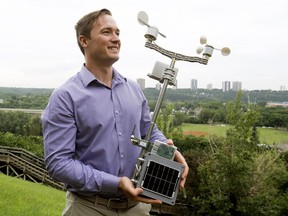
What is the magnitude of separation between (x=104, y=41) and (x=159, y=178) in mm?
783

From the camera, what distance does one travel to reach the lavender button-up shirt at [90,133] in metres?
2.14

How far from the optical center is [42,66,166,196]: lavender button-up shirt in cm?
214

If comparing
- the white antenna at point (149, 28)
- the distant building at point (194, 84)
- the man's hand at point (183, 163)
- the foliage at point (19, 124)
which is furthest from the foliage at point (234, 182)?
the distant building at point (194, 84)

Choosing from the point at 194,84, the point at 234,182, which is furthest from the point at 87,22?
the point at 194,84

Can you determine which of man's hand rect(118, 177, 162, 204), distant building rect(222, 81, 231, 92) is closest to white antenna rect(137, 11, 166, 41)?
man's hand rect(118, 177, 162, 204)

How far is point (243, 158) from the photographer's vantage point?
17609 millimetres

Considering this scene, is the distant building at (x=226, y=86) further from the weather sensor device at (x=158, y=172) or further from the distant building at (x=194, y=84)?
the weather sensor device at (x=158, y=172)

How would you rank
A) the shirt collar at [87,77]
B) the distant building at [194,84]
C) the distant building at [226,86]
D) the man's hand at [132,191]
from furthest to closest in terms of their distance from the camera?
1. the distant building at [194,84]
2. the distant building at [226,86]
3. the shirt collar at [87,77]
4. the man's hand at [132,191]

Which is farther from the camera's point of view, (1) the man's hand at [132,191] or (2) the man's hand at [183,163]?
(2) the man's hand at [183,163]

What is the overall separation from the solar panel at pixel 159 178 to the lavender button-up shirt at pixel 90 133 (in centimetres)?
18

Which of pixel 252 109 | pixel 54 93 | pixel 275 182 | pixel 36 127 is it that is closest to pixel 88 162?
pixel 54 93

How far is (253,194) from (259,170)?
1278mm

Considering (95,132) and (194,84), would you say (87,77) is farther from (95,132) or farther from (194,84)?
(194,84)

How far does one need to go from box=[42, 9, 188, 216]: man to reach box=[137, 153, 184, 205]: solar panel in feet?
0.15
